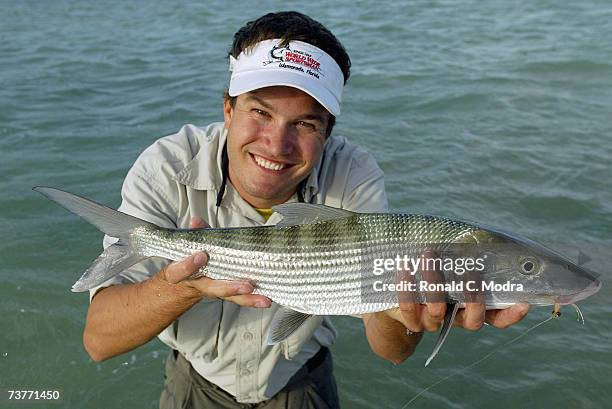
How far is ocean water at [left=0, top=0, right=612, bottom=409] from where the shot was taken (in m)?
4.82

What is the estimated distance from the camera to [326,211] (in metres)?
2.99

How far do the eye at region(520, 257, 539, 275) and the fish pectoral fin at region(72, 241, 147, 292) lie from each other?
1.63 meters

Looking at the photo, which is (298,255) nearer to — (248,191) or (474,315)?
(248,191)

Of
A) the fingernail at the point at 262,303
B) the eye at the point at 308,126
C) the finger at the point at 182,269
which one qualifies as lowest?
the fingernail at the point at 262,303

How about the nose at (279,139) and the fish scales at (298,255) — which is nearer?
the fish scales at (298,255)

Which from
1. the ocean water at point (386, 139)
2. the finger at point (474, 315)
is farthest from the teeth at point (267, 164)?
the ocean water at point (386, 139)

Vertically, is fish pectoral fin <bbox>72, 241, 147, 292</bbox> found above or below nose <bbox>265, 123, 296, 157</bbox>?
below

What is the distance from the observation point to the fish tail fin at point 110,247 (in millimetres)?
2884

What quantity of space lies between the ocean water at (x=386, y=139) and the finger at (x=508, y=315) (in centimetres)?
190

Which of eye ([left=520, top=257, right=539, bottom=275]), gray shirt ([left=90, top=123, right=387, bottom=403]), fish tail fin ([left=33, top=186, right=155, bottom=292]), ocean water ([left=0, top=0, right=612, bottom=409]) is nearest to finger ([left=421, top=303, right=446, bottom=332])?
eye ([left=520, top=257, right=539, bottom=275])

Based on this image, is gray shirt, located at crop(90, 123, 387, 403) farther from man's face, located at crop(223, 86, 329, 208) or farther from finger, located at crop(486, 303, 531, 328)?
finger, located at crop(486, 303, 531, 328)

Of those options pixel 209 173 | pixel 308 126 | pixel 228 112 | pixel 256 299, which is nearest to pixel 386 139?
pixel 228 112

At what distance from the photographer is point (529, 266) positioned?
274 centimetres

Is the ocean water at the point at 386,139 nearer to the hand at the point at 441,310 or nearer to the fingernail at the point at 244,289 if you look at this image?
the hand at the point at 441,310
